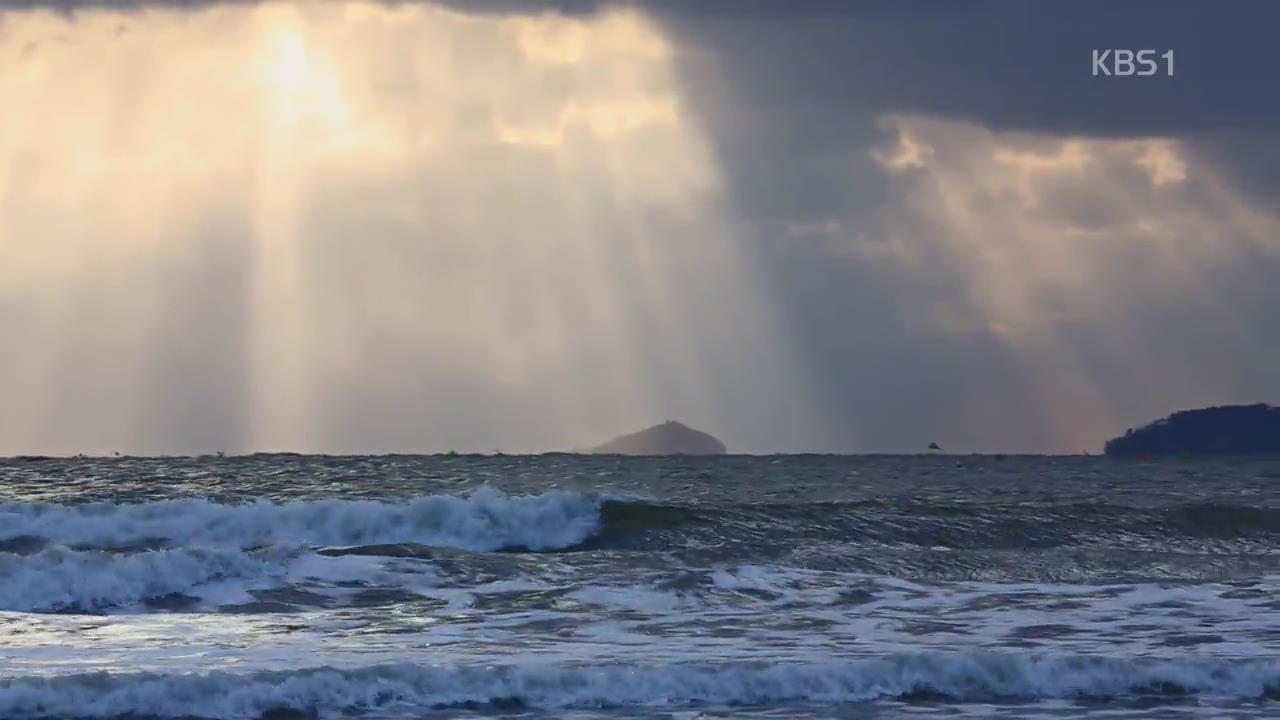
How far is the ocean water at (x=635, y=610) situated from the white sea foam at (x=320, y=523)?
0.24 feet

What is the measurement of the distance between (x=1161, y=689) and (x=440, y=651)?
30.4ft

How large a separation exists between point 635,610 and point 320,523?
1470cm

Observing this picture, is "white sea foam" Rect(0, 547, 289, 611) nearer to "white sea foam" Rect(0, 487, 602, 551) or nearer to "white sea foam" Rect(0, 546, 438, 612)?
"white sea foam" Rect(0, 546, 438, 612)

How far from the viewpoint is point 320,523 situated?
3622cm

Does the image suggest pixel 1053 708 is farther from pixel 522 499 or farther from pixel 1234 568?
pixel 522 499

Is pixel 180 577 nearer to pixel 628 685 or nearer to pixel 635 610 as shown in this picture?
pixel 635 610

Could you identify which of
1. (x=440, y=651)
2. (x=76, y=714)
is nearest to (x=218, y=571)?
(x=440, y=651)

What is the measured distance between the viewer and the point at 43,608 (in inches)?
951

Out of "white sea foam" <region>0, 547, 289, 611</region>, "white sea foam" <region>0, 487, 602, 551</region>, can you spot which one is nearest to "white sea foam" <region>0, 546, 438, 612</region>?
"white sea foam" <region>0, 547, 289, 611</region>

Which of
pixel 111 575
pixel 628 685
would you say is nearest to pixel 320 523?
pixel 111 575

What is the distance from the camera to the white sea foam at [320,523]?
114 feet


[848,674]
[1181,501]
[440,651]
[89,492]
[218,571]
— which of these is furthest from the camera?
[1181,501]

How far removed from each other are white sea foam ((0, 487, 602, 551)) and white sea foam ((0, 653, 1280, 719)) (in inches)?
682

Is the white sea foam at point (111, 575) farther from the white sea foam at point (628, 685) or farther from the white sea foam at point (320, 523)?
the white sea foam at point (320, 523)
